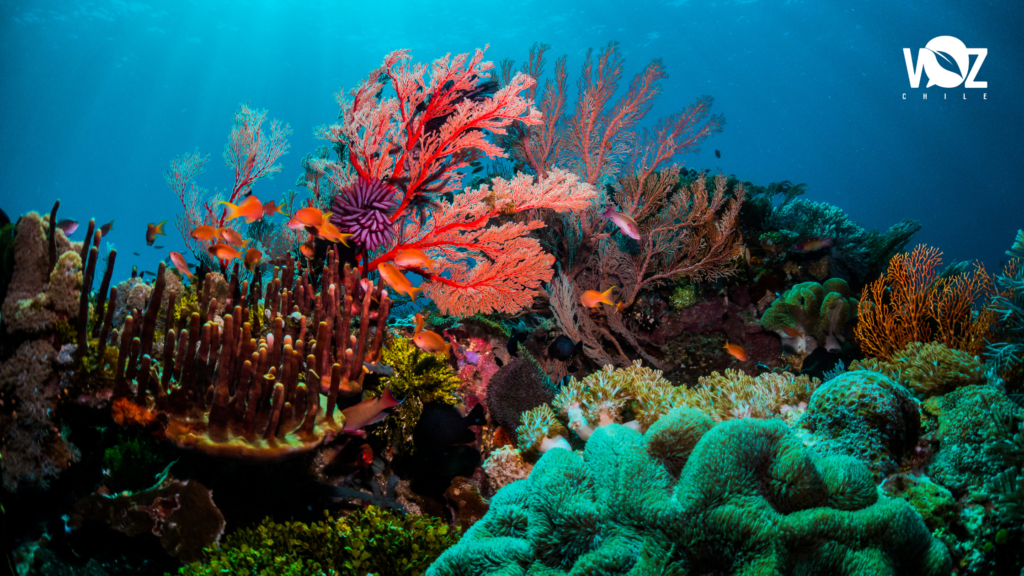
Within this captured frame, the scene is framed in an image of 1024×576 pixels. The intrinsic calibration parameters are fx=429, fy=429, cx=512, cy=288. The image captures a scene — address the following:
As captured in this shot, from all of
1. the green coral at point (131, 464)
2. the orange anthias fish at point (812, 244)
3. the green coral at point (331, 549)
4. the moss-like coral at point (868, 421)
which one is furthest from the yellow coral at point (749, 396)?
the orange anthias fish at point (812, 244)

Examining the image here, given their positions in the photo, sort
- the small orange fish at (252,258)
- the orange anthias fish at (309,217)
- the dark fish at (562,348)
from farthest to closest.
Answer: the dark fish at (562,348) → the small orange fish at (252,258) → the orange anthias fish at (309,217)

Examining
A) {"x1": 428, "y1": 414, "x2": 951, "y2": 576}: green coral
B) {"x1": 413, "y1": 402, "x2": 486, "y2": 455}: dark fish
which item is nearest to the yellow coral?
{"x1": 428, "y1": 414, "x2": 951, "y2": 576}: green coral

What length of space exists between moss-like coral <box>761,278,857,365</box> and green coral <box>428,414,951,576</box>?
4923 mm

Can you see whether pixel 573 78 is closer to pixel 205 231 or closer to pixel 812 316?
pixel 812 316

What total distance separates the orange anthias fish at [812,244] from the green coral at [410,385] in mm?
5752

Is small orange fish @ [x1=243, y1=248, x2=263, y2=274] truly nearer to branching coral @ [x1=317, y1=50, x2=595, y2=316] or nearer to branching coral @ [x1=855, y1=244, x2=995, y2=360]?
branching coral @ [x1=317, y1=50, x2=595, y2=316]

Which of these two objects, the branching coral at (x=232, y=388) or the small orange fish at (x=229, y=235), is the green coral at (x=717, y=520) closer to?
the branching coral at (x=232, y=388)

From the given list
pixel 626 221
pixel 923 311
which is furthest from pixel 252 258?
pixel 923 311

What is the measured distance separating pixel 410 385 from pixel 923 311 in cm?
571

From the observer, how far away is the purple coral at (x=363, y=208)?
4516 mm

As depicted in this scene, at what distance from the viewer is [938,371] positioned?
9.62 ft

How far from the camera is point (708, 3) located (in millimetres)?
48844

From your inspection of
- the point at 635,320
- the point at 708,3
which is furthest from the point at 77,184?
the point at 635,320

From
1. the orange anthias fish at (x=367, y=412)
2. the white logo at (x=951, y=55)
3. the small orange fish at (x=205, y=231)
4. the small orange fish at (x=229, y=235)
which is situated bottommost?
the orange anthias fish at (x=367, y=412)
